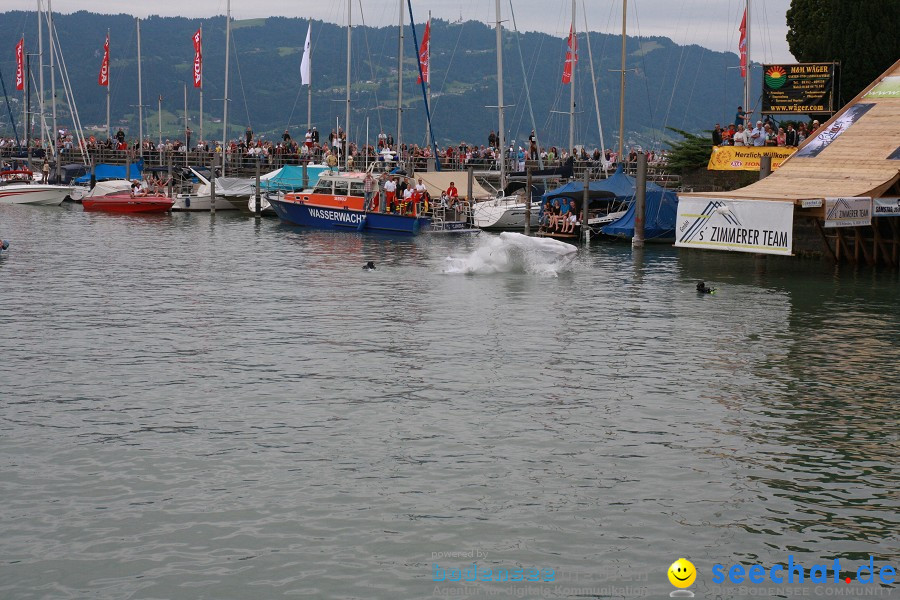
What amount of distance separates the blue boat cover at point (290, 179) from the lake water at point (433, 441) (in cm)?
3459

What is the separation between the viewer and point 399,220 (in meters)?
52.3

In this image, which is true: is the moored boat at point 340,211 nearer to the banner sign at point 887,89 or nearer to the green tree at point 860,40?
the banner sign at point 887,89

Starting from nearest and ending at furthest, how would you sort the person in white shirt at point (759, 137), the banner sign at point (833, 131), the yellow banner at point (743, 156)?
1. the banner sign at point (833, 131)
2. the yellow banner at point (743, 156)
3. the person in white shirt at point (759, 137)

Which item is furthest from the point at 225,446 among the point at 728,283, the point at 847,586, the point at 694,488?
the point at 728,283

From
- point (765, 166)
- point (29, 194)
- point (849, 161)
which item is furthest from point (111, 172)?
point (849, 161)

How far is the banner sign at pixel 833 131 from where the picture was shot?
133 ft

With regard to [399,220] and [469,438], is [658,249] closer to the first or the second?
[399,220]

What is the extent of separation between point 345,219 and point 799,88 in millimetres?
20618

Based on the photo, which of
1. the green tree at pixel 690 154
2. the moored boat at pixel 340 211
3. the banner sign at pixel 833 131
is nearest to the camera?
the banner sign at pixel 833 131

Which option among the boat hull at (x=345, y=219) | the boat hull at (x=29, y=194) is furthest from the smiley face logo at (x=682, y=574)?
the boat hull at (x=29, y=194)

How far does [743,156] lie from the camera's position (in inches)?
1816

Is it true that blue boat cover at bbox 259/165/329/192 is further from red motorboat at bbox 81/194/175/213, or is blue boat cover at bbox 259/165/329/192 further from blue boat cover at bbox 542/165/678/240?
blue boat cover at bbox 542/165/678/240

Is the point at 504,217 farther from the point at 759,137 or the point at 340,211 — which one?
the point at 759,137

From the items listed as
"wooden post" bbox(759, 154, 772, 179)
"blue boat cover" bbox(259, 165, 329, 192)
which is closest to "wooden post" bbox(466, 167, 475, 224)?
"blue boat cover" bbox(259, 165, 329, 192)
